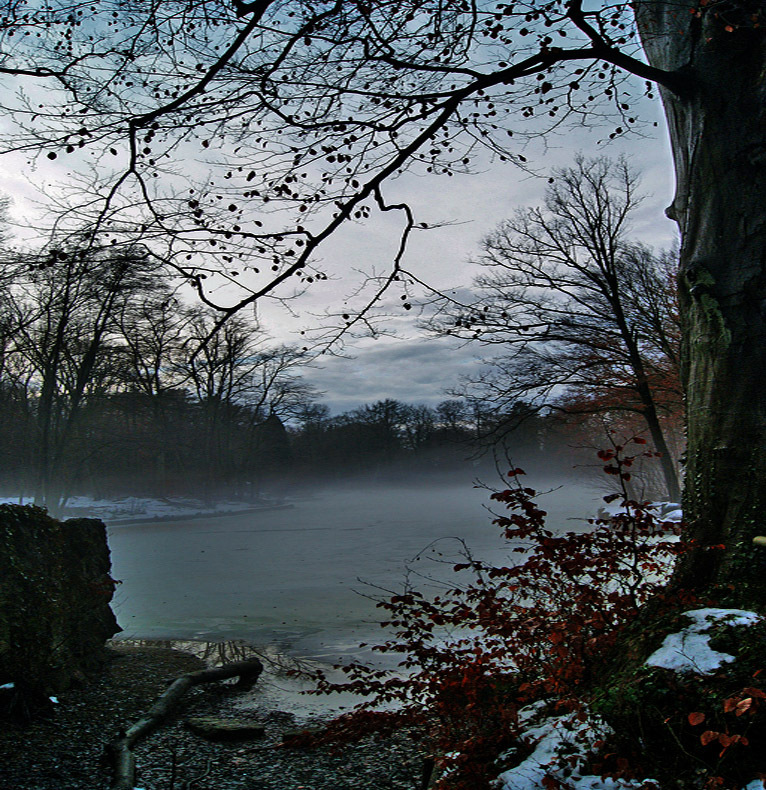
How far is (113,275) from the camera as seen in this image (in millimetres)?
5109

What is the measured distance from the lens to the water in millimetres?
10023

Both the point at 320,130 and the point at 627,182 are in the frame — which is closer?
the point at 320,130

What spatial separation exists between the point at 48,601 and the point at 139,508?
2851 centimetres

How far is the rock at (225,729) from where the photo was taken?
18.1 ft

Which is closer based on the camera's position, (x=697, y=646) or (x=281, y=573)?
(x=697, y=646)

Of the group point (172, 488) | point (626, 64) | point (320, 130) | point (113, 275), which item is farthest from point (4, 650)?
point (172, 488)

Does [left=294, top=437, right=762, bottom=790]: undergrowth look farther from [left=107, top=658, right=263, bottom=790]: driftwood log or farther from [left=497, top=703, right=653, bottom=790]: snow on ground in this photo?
[left=107, top=658, right=263, bottom=790]: driftwood log

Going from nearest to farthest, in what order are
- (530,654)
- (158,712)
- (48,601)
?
1. (530,654)
2. (158,712)
3. (48,601)

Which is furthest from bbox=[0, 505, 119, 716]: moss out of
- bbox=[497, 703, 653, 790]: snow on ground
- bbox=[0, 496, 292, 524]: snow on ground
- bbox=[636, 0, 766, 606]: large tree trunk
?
bbox=[0, 496, 292, 524]: snow on ground

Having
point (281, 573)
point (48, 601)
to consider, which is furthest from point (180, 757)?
point (281, 573)

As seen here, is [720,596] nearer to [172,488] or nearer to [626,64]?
[626,64]

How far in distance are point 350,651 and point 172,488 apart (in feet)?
Result: 109

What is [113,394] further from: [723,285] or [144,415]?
[723,285]

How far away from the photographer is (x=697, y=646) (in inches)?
113
